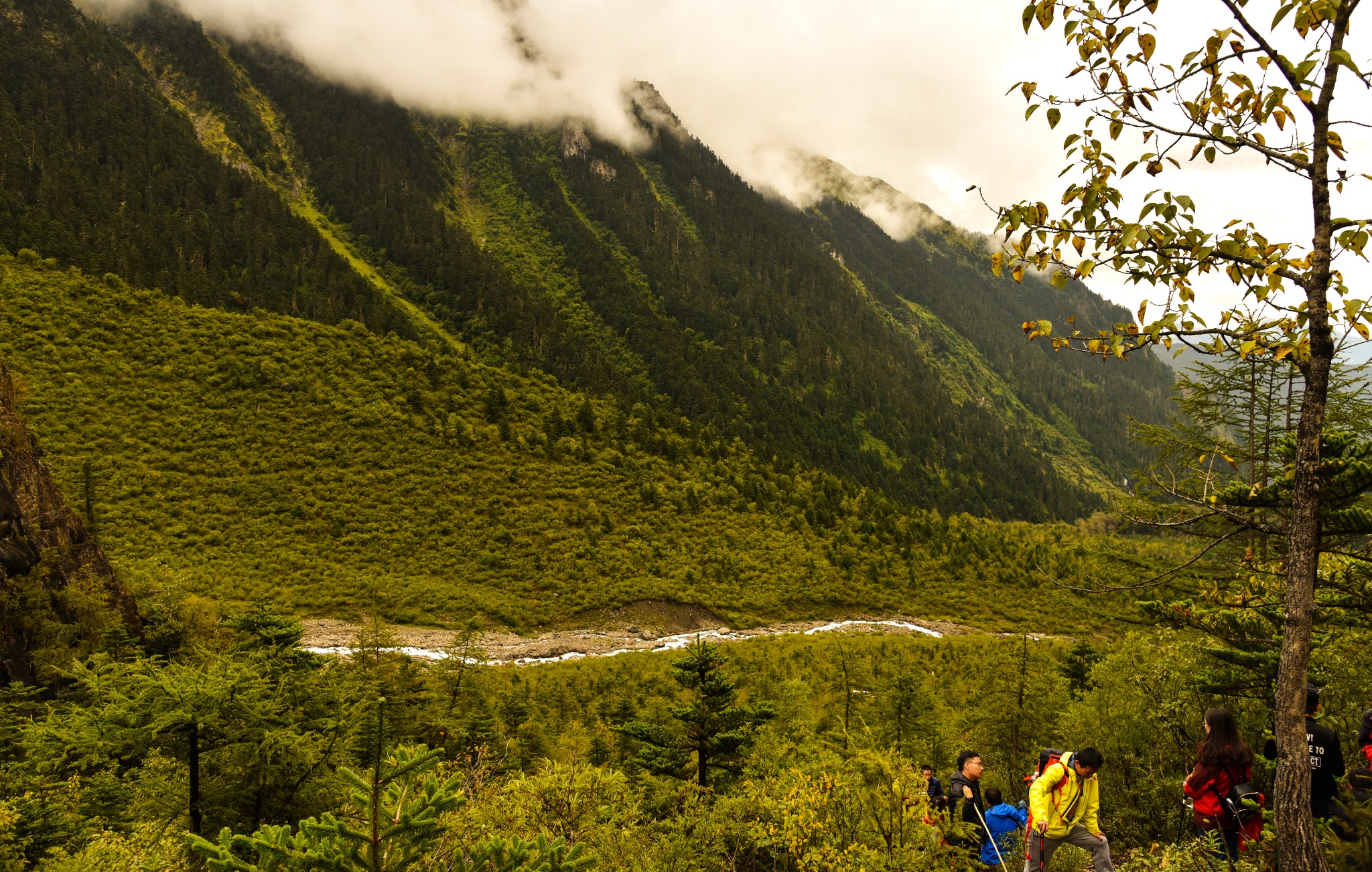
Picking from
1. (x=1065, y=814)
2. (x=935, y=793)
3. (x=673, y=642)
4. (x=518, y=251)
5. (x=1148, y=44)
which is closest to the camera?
(x=1148, y=44)

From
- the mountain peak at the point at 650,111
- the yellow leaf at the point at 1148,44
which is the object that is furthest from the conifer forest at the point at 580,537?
the mountain peak at the point at 650,111

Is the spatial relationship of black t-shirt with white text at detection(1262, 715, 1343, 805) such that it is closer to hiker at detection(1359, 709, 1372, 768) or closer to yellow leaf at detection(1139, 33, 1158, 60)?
hiker at detection(1359, 709, 1372, 768)

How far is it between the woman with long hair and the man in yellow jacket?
2.80 feet

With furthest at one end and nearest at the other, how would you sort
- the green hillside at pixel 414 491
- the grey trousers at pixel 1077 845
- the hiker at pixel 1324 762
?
the green hillside at pixel 414 491
the grey trousers at pixel 1077 845
the hiker at pixel 1324 762

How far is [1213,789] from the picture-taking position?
527cm

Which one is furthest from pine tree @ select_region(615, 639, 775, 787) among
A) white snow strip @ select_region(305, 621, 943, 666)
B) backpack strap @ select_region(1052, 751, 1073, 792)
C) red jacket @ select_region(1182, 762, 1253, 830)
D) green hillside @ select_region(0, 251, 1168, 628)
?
green hillside @ select_region(0, 251, 1168, 628)

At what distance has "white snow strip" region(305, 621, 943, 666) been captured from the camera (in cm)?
2427

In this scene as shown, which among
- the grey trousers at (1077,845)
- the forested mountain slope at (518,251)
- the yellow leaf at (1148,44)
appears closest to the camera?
the yellow leaf at (1148,44)

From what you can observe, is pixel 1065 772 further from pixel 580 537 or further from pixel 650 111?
pixel 650 111

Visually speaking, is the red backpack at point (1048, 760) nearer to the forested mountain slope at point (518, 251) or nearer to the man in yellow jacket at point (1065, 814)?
the man in yellow jacket at point (1065, 814)

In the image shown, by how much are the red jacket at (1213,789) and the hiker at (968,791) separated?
183cm

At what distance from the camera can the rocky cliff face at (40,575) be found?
1216 cm

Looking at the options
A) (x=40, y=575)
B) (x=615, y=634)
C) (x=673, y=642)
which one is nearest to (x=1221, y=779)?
(x=40, y=575)

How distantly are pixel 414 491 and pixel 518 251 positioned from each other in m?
80.2
